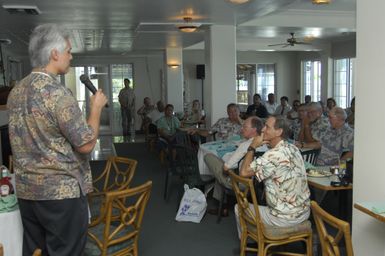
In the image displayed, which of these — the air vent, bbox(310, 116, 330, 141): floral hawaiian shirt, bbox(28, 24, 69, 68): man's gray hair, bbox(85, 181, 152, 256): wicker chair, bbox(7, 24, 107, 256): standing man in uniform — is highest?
the air vent

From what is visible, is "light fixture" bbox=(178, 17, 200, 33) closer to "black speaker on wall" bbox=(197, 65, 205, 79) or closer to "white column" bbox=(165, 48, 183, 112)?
"white column" bbox=(165, 48, 183, 112)

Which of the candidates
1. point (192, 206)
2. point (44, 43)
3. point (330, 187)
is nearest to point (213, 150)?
point (192, 206)

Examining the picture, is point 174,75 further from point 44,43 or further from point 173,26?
point 44,43

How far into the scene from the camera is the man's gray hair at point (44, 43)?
185cm

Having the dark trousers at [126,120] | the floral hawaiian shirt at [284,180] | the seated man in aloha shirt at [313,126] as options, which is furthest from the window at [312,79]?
the floral hawaiian shirt at [284,180]

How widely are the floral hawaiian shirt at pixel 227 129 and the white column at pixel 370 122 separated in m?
3.53

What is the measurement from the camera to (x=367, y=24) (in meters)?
2.44

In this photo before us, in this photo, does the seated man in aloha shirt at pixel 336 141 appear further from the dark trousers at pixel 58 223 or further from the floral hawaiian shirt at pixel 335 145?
the dark trousers at pixel 58 223

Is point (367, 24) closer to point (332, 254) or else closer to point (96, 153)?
point (332, 254)

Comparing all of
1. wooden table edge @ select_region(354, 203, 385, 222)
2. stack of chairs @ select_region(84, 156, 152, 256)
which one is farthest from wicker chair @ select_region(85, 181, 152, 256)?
wooden table edge @ select_region(354, 203, 385, 222)

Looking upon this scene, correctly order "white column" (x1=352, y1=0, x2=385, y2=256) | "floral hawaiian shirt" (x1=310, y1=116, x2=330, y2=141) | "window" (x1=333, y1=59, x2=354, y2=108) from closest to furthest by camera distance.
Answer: "white column" (x1=352, y1=0, x2=385, y2=256) → "floral hawaiian shirt" (x1=310, y1=116, x2=330, y2=141) → "window" (x1=333, y1=59, x2=354, y2=108)

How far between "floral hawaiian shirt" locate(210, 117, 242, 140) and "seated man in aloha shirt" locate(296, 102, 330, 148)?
→ 102 cm

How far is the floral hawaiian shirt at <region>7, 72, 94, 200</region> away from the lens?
181cm

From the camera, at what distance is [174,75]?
38.8ft
